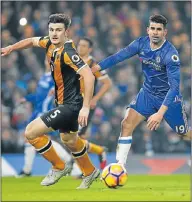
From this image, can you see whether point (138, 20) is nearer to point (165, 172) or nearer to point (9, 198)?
point (165, 172)

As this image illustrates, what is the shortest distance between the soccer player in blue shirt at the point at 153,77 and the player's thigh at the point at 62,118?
702 mm

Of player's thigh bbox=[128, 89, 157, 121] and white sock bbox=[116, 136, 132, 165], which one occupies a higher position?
player's thigh bbox=[128, 89, 157, 121]

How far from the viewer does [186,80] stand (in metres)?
17.9

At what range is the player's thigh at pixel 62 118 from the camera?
32.1 feet

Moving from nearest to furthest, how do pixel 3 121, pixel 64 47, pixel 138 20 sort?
pixel 64 47 < pixel 3 121 < pixel 138 20

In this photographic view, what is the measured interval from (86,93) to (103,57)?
10046 millimetres

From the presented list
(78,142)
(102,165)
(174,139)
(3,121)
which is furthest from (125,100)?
(78,142)

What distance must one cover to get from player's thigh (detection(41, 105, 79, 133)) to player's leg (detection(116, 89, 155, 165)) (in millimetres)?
736

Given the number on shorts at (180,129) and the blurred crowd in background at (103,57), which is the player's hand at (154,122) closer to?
the number on shorts at (180,129)

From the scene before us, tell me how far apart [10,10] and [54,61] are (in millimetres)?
9617

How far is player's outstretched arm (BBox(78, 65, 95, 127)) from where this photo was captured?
925cm

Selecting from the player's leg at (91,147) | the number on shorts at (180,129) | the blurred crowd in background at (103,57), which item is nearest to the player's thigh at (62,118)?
the number on shorts at (180,129)

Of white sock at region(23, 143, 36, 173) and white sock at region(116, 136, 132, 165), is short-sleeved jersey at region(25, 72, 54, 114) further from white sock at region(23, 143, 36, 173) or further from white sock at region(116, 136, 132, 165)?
white sock at region(116, 136, 132, 165)

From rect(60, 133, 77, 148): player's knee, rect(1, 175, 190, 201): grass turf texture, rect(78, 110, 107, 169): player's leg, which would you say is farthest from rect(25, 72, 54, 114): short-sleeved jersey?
rect(60, 133, 77, 148): player's knee
